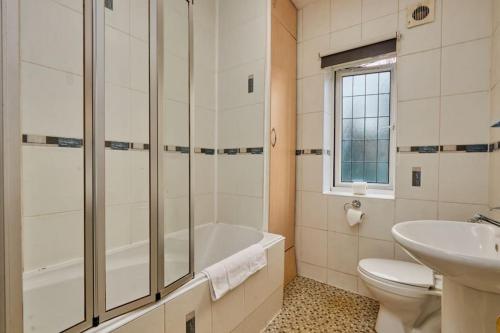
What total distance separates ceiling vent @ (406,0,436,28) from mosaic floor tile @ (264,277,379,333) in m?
2.11

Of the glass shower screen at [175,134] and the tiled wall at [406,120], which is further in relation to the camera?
the tiled wall at [406,120]

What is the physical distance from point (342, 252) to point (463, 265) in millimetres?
1385

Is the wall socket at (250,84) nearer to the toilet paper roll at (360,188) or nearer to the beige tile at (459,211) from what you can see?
the toilet paper roll at (360,188)

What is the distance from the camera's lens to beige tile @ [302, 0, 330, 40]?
7.11 feet

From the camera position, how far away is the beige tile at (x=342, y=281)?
205cm

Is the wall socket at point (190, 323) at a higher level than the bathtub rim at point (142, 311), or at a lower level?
lower

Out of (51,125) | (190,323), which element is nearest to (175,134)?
(51,125)

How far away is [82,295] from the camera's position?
36.7 inches

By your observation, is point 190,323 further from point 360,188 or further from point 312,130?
point 312,130

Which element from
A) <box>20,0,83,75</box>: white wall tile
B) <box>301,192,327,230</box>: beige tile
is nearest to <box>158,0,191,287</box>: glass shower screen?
<box>20,0,83,75</box>: white wall tile

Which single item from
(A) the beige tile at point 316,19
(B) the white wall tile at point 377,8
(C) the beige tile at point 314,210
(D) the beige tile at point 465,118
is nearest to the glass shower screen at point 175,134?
(C) the beige tile at point 314,210

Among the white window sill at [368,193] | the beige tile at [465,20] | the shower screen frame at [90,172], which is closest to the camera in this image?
the shower screen frame at [90,172]

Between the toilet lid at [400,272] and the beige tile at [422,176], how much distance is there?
1.60ft

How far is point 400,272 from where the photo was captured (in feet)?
5.00
